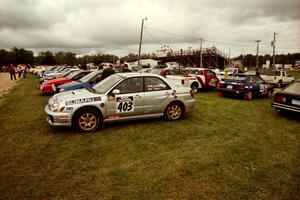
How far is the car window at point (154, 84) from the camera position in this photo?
21.4ft

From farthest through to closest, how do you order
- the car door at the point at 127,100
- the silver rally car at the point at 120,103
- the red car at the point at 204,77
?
1. the red car at the point at 204,77
2. the car door at the point at 127,100
3. the silver rally car at the point at 120,103

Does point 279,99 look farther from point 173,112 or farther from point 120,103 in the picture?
point 120,103

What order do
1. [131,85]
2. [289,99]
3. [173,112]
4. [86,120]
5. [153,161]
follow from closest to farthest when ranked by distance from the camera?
[153,161]
[86,120]
[131,85]
[173,112]
[289,99]

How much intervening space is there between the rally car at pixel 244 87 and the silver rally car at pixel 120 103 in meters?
5.24

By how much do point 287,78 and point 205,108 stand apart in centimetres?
1350

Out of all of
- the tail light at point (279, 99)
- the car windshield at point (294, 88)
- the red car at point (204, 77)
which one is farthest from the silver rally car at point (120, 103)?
the red car at point (204, 77)

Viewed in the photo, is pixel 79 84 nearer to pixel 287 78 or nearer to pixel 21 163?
pixel 21 163

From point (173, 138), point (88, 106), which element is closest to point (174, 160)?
point (173, 138)

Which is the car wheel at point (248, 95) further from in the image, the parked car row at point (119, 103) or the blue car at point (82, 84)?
the blue car at point (82, 84)

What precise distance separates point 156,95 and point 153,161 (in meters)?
2.63

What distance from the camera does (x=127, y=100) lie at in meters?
6.10

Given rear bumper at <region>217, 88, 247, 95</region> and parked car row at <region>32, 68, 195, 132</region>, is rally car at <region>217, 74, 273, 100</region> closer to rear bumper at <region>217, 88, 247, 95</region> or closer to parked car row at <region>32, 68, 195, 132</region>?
rear bumper at <region>217, 88, 247, 95</region>

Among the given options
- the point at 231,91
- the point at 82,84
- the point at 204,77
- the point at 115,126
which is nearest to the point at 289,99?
the point at 231,91

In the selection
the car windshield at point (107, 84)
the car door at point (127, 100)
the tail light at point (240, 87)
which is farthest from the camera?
the tail light at point (240, 87)
